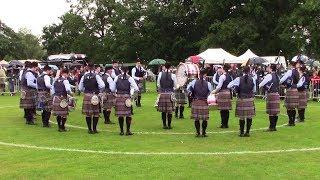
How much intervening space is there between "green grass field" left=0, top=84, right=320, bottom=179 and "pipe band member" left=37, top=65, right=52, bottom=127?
0.47m

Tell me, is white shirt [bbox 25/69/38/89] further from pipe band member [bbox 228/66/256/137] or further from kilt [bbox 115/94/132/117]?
pipe band member [bbox 228/66/256/137]

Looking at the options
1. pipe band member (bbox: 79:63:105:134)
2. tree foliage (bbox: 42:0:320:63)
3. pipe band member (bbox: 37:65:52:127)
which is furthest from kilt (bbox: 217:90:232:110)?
tree foliage (bbox: 42:0:320:63)

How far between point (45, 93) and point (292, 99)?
7.10 meters

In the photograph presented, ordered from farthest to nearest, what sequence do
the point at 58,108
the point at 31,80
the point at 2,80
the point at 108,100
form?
1. the point at 2,80
2. the point at 108,100
3. the point at 31,80
4. the point at 58,108

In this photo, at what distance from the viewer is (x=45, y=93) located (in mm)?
15891

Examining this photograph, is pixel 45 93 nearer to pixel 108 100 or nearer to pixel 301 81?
pixel 108 100

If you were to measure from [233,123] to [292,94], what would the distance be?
1973mm

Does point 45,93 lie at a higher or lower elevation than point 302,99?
higher

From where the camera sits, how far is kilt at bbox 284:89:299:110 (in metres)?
16.1

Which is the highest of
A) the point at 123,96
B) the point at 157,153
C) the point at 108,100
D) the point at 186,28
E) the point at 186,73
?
the point at 186,28

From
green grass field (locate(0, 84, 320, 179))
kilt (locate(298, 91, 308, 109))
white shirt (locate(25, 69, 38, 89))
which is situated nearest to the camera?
green grass field (locate(0, 84, 320, 179))

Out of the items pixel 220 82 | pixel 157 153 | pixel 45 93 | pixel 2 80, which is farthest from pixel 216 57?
pixel 157 153

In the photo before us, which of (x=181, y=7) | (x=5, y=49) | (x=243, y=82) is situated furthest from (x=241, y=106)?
(x=5, y=49)

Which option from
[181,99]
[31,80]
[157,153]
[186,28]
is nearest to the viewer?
[157,153]
